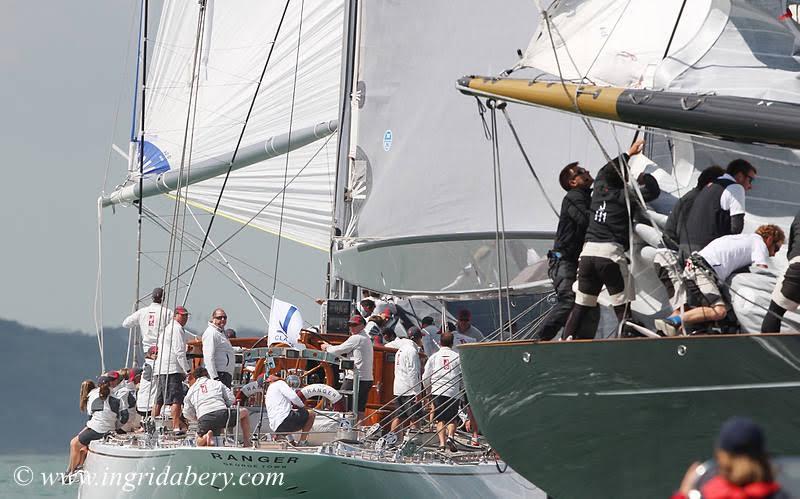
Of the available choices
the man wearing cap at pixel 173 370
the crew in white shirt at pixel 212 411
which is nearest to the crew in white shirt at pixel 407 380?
the crew in white shirt at pixel 212 411

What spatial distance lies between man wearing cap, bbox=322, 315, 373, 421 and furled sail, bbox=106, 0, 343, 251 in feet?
27.9

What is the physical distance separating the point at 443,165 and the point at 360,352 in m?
2.12

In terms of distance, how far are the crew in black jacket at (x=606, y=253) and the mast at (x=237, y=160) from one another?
1202 centimetres

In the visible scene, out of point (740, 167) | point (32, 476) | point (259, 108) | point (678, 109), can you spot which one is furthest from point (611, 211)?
point (32, 476)

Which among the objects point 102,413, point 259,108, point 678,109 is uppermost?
point 259,108

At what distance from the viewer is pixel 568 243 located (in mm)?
10625

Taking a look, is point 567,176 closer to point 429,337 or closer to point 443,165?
point 443,165

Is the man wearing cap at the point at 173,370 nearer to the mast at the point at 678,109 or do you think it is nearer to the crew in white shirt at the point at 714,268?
the mast at the point at 678,109

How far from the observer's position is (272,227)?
76.6ft

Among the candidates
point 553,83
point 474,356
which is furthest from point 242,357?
point 553,83

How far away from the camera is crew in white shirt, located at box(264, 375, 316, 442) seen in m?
13.7

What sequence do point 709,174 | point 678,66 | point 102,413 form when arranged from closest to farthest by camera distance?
point 709,174, point 678,66, point 102,413

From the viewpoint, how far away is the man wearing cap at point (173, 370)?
14.7 meters

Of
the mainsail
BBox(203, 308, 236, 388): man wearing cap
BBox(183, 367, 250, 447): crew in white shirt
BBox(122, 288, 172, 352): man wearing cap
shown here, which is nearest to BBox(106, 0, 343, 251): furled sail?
BBox(122, 288, 172, 352): man wearing cap
